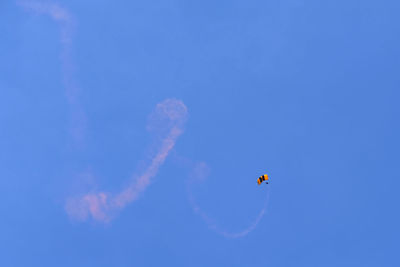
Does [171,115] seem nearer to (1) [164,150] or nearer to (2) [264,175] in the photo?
(1) [164,150]

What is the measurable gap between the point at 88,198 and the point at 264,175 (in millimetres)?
21296

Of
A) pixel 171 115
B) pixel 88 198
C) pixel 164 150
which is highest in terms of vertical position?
pixel 171 115

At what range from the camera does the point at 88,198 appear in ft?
129

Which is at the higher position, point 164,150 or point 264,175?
point 164,150

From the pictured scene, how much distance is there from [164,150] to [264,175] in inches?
490

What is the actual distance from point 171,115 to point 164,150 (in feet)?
14.6

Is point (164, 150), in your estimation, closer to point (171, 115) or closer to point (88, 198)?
point (171, 115)

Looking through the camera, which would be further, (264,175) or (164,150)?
(164,150)

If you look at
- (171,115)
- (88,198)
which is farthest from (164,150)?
(88,198)

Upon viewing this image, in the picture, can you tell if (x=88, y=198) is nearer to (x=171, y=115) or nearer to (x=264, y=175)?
(x=171, y=115)

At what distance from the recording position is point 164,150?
40062 millimetres

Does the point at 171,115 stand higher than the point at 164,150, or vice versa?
the point at 171,115

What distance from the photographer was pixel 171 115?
1590 inches

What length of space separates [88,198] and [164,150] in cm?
1084
